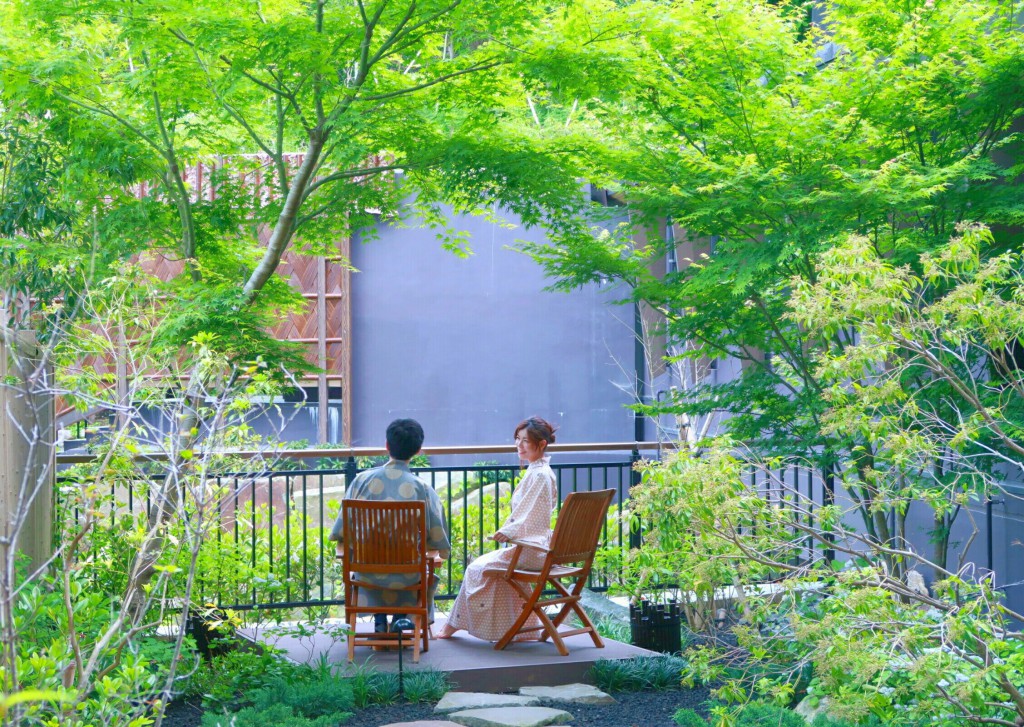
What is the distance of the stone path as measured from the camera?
4426 mm

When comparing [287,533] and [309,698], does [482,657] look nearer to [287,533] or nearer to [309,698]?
[309,698]

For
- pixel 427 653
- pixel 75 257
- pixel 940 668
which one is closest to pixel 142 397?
pixel 75 257

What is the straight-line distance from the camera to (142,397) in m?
4.24

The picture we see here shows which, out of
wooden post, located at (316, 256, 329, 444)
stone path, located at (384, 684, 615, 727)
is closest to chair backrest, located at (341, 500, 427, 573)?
stone path, located at (384, 684, 615, 727)

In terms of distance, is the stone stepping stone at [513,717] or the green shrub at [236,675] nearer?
the stone stepping stone at [513,717]

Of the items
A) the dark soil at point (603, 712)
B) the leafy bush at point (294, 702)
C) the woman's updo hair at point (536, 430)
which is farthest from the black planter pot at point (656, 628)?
the leafy bush at point (294, 702)

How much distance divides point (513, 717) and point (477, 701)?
0.35 meters

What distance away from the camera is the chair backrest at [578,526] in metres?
5.40

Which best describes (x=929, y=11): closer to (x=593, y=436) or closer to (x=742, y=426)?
(x=742, y=426)

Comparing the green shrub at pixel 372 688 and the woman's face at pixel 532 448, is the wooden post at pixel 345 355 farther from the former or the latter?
the green shrub at pixel 372 688

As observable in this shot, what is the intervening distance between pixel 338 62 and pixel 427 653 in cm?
329

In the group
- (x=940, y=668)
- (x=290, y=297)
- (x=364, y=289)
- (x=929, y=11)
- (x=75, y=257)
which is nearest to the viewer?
(x=940, y=668)

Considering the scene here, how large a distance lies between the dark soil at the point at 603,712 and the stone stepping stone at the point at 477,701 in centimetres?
8

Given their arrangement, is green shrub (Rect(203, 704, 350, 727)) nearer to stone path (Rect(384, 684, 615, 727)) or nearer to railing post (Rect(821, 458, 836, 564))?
stone path (Rect(384, 684, 615, 727))
